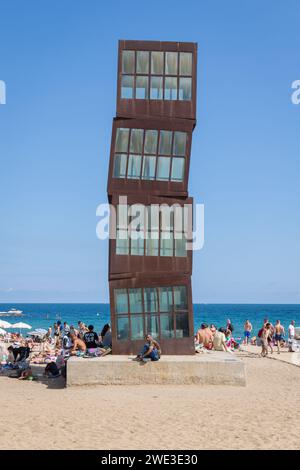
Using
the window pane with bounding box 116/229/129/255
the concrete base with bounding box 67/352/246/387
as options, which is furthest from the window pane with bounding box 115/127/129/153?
the concrete base with bounding box 67/352/246/387

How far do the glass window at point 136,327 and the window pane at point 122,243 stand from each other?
2.24 m

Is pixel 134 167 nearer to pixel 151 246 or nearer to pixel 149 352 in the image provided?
pixel 151 246

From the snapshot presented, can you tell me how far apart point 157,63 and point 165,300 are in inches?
331

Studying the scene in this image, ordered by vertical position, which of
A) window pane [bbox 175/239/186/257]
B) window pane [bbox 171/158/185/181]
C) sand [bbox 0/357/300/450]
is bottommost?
sand [bbox 0/357/300/450]

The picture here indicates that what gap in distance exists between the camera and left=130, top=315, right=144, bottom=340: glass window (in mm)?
21530

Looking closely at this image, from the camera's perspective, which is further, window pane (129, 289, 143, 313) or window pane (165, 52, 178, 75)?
window pane (165, 52, 178, 75)

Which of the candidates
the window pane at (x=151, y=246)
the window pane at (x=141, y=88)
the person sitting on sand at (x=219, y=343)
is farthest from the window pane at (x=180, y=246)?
the window pane at (x=141, y=88)

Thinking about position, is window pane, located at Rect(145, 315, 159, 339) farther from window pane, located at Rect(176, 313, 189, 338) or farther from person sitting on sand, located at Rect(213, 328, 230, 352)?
person sitting on sand, located at Rect(213, 328, 230, 352)

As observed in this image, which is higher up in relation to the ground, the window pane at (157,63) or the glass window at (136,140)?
the window pane at (157,63)

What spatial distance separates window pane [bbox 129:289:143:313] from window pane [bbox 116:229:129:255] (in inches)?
53.8

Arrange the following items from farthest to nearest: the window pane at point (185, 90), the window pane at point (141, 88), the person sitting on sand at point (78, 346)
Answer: the window pane at point (185, 90)
the window pane at point (141, 88)
the person sitting on sand at point (78, 346)

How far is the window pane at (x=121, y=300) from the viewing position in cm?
2169

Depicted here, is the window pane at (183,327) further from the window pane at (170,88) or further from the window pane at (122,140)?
the window pane at (170,88)
